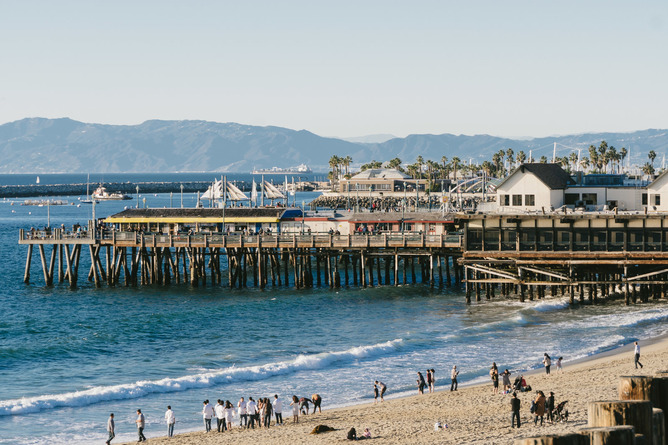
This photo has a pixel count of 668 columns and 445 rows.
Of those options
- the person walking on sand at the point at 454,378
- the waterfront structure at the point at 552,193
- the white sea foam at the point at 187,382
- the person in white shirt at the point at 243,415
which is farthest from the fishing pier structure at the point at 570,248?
the person in white shirt at the point at 243,415

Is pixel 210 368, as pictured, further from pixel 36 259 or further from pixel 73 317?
pixel 36 259

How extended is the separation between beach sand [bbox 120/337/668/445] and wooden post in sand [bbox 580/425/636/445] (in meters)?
18.6

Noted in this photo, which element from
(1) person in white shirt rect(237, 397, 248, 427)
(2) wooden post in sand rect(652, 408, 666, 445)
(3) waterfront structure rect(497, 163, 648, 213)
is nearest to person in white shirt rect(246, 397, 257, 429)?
(1) person in white shirt rect(237, 397, 248, 427)

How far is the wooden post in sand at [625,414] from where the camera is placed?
9.02 meters

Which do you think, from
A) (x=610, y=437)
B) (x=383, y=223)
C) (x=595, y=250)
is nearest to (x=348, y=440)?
(x=610, y=437)

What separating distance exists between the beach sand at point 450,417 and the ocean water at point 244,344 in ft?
7.61

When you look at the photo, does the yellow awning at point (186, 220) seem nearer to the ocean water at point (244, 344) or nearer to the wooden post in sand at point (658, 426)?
the ocean water at point (244, 344)

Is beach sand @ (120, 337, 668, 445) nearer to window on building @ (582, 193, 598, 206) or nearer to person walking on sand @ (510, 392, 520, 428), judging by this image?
person walking on sand @ (510, 392, 520, 428)

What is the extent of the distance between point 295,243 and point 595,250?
74.2 feet

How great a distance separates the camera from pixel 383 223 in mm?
78062

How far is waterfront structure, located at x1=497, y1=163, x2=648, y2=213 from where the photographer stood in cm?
5966

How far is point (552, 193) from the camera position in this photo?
6000cm

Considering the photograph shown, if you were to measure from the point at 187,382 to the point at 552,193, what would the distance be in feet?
102

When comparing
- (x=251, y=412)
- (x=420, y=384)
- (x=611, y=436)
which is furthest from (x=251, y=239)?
(x=611, y=436)
